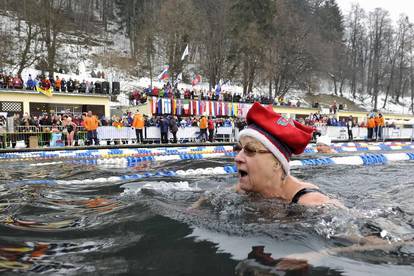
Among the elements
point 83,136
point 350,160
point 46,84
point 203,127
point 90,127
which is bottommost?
point 350,160

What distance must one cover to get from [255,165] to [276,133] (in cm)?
31

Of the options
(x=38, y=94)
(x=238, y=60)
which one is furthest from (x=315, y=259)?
(x=238, y=60)

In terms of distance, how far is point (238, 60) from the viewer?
156ft

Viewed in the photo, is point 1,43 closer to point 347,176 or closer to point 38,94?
point 38,94

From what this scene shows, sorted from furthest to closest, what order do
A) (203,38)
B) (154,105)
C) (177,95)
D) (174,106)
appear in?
(203,38), (177,95), (174,106), (154,105)

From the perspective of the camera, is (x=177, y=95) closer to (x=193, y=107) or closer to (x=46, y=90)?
(x=193, y=107)

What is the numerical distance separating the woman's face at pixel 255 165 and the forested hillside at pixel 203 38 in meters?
35.3

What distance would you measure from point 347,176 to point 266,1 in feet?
150

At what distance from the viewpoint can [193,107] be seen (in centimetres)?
3469

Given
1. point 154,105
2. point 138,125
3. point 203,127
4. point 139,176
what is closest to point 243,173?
point 139,176

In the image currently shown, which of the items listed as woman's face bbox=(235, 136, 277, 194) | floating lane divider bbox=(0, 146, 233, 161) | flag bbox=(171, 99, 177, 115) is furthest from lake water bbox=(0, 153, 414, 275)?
flag bbox=(171, 99, 177, 115)

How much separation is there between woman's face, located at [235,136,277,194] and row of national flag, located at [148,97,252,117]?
94.6 feet

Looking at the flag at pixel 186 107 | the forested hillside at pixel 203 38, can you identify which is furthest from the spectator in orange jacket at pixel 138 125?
the forested hillside at pixel 203 38

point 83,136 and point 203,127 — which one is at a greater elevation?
point 203,127
